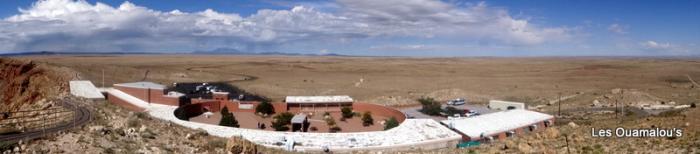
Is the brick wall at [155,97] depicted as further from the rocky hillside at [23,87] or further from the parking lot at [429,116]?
the parking lot at [429,116]

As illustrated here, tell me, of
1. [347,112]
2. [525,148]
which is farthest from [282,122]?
[525,148]

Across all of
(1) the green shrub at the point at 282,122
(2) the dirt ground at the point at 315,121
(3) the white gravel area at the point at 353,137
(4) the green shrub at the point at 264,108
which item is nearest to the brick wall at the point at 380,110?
(2) the dirt ground at the point at 315,121

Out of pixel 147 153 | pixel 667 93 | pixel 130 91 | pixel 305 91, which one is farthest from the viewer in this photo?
pixel 305 91

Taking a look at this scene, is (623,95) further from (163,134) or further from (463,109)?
(163,134)

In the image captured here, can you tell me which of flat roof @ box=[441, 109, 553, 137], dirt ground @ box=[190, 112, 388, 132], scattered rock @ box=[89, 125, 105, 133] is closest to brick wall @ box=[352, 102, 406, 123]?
dirt ground @ box=[190, 112, 388, 132]

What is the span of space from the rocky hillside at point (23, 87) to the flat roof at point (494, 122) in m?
23.7

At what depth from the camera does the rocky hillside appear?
28928mm

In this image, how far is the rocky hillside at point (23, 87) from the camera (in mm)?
28928

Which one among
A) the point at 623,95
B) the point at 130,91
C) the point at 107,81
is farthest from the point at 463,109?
the point at 107,81

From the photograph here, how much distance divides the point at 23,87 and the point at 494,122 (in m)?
32.0

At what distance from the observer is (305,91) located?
6738 cm

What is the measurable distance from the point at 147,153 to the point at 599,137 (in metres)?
13.1

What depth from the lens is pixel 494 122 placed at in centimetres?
3384

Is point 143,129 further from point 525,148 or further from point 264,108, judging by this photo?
point 264,108
